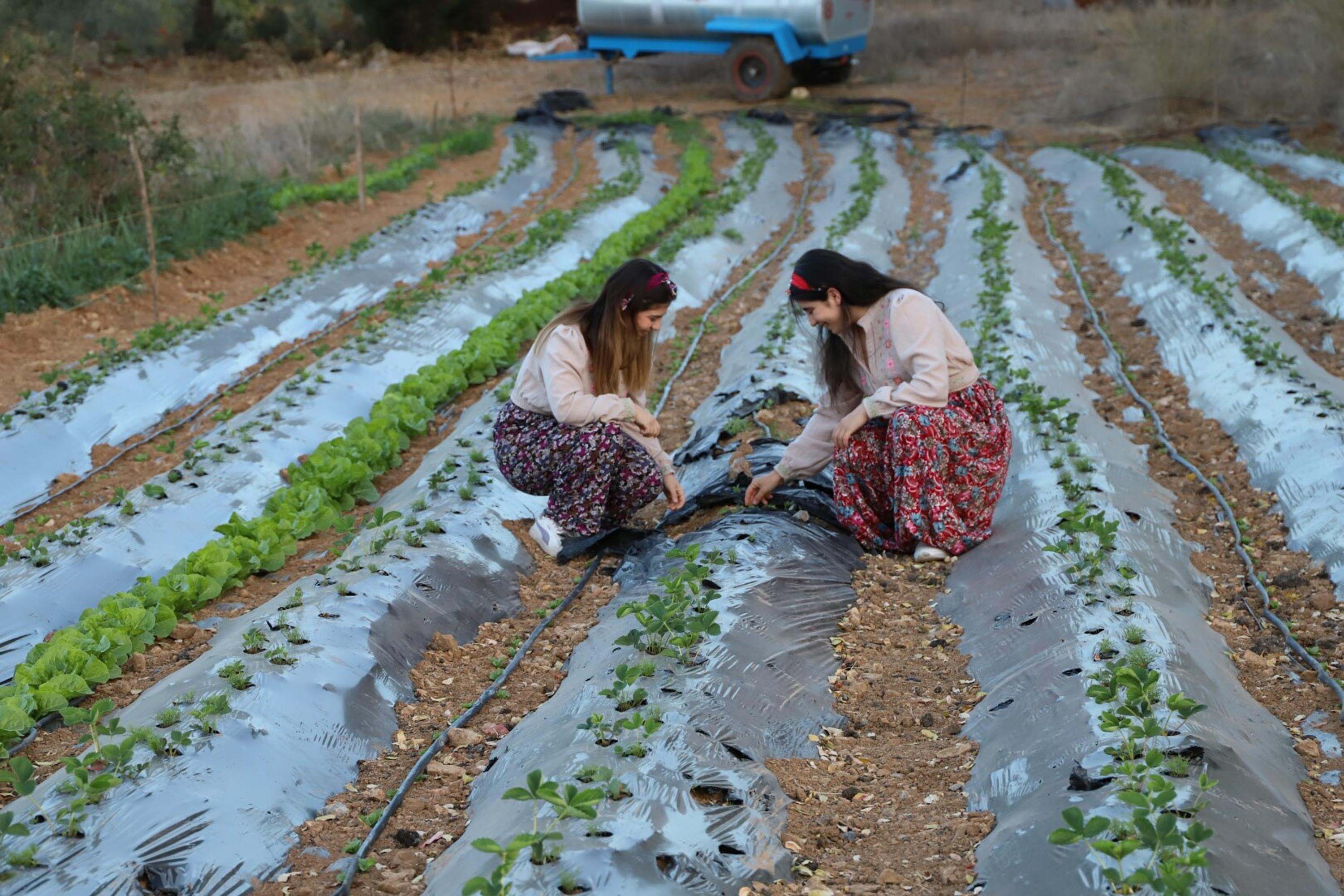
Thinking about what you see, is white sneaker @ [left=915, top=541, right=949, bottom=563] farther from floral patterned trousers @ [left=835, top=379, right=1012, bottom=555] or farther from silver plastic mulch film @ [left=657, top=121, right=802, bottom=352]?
silver plastic mulch film @ [left=657, top=121, right=802, bottom=352]

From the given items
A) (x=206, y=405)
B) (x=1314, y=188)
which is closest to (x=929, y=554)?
(x=206, y=405)

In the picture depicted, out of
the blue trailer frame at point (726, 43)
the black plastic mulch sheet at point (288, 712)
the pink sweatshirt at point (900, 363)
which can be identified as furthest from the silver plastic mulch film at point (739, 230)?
the black plastic mulch sheet at point (288, 712)

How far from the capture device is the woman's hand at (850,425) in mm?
4633

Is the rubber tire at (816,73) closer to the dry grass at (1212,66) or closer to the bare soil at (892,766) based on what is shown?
the dry grass at (1212,66)

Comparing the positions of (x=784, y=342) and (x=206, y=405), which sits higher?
(x=784, y=342)

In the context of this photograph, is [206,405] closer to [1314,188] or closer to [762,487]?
[762,487]

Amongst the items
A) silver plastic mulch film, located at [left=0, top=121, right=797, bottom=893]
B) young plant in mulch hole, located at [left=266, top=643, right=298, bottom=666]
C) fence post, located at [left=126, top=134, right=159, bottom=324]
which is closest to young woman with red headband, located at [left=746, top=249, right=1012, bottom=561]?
silver plastic mulch film, located at [left=0, top=121, right=797, bottom=893]

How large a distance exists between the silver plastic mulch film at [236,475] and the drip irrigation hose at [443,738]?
5.83ft

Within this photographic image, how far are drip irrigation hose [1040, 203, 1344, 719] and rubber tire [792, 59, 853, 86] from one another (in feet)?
43.4

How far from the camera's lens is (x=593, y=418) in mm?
4809

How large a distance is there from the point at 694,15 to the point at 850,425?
16909 millimetres

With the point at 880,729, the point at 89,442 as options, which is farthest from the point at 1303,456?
the point at 89,442

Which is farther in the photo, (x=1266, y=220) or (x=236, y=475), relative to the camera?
(x=1266, y=220)

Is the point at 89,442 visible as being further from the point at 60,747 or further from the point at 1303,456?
the point at 1303,456
